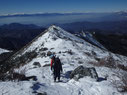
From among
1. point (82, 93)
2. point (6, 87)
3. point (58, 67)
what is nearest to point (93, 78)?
point (82, 93)

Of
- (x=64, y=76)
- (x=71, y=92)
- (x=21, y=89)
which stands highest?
(x=21, y=89)

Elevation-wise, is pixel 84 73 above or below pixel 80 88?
above

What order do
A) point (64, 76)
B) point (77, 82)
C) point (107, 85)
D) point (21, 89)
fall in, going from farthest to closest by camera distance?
point (64, 76), point (77, 82), point (107, 85), point (21, 89)

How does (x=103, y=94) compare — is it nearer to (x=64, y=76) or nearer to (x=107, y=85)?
(x=107, y=85)

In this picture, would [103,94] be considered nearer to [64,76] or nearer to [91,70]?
[91,70]

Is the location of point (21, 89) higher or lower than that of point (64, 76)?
higher

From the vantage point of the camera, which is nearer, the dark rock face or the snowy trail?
the snowy trail

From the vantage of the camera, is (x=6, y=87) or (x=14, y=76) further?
(x=14, y=76)

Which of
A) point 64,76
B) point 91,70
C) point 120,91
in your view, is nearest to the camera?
point 120,91

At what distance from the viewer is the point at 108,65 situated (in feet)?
41.7

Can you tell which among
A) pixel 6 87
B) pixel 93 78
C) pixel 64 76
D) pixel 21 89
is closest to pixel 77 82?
pixel 93 78

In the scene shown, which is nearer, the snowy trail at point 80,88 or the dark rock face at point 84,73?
the snowy trail at point 80,88

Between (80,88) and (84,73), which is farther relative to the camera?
(84,73)

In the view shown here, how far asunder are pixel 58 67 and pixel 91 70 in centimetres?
223
